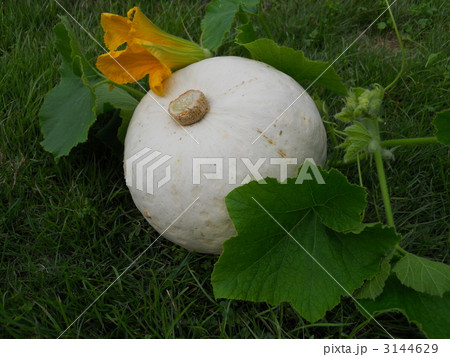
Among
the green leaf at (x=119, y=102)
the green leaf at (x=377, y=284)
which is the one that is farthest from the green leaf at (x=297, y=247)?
the green leaf at (x=119, y=102)

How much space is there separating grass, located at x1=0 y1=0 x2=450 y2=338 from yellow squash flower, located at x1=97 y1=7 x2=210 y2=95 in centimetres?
37

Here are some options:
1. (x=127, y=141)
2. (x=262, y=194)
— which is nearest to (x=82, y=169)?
(x=127, y=141)

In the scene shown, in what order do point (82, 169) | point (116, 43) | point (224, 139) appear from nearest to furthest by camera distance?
point (224, 139) → point (116, 43) → point (82, 169)

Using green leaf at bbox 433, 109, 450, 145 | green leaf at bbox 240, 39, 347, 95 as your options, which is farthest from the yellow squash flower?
green leaf at bbox 433, 109, 450, 145

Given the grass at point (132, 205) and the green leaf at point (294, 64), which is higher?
the green leaf at point (294, 64)

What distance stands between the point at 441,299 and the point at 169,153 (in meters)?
0.81

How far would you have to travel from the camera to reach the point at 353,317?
1440 millimetres

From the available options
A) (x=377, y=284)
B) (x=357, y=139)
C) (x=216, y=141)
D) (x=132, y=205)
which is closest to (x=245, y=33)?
(x=216, y=141)

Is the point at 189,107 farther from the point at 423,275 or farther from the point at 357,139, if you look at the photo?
the point at 423,275

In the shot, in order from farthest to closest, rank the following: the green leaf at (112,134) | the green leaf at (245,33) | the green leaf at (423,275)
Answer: the green leaf at (112,134), the green leaf at (245,33), the green leaf at (423,275)

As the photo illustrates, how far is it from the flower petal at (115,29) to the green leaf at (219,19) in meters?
0.28

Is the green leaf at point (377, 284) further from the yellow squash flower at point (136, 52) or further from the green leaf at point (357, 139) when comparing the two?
the yellow squash flower at point (136, 52)

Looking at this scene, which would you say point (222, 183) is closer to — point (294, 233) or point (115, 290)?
point (294, 233)

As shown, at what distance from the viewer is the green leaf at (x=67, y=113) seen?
1601 mm
